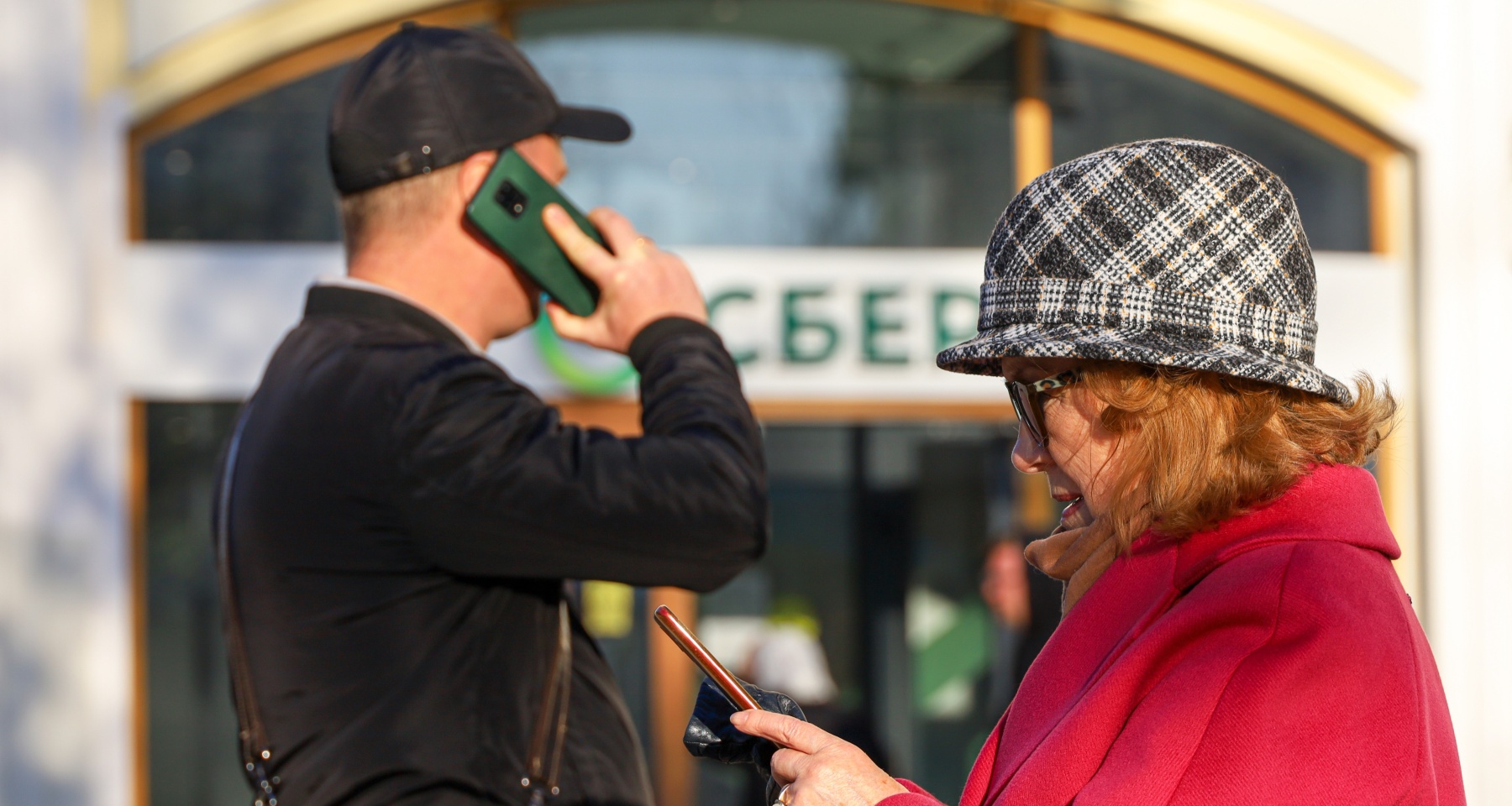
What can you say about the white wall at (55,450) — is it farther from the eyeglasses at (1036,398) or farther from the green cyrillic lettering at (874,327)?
the eyeglasses at (1036,398)

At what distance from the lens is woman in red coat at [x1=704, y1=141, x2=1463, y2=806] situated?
44.1 inches

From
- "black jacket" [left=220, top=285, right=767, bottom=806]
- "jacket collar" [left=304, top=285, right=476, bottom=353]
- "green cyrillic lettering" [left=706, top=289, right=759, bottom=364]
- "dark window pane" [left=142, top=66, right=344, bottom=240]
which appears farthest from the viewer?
"green cyrillic lettering" [left=706, top=289, right=759, bottom=364]

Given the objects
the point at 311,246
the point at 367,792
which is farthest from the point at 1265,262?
the point at 311,246

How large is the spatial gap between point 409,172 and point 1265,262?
1.05 m

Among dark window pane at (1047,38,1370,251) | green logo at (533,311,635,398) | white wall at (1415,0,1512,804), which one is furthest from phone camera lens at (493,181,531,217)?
white wall at (1415,0,1512,804)

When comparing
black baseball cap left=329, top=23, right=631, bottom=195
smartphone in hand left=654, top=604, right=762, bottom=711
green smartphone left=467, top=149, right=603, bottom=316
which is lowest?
smartphone in hand left=654, top=604, right=762, bottom=711

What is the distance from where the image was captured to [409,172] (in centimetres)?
172

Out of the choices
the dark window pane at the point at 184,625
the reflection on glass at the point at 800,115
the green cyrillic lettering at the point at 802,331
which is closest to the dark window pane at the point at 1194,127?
the reflection on glass at the point at 800,115

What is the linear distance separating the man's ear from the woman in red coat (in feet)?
2.32

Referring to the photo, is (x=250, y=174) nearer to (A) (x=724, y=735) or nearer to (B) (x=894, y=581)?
(B) (x=894, y=581)

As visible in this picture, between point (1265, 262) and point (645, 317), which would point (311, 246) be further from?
point (1265, 262)

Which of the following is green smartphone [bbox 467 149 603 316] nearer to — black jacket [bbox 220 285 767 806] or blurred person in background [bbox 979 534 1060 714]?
black jacket [bbox 220 285 767 806]

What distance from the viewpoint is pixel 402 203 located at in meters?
1.74

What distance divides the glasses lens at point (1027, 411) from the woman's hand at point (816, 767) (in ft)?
1.25
